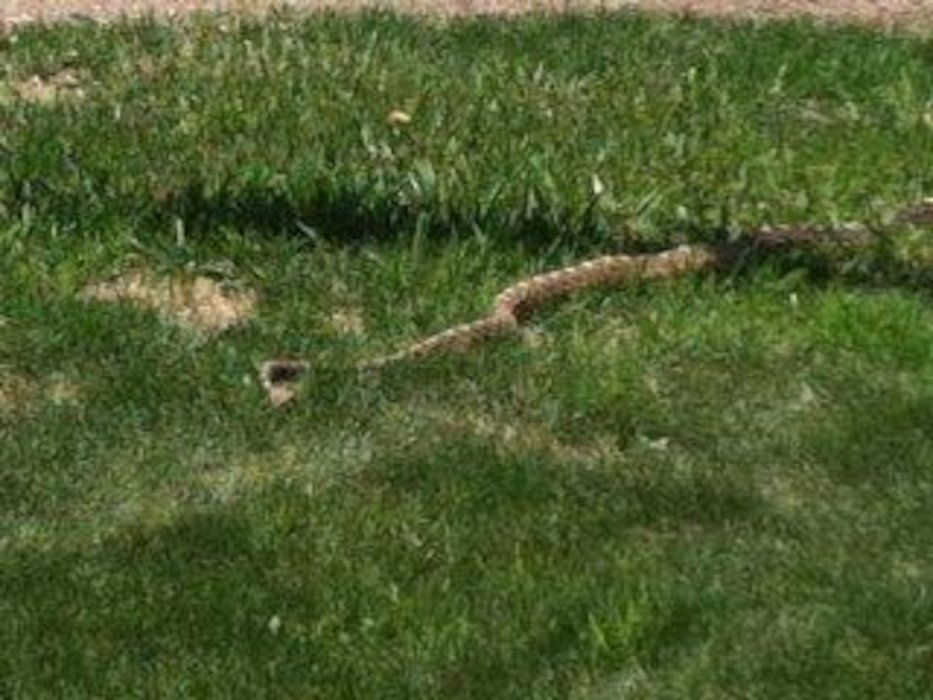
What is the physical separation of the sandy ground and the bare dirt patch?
11.2 ft

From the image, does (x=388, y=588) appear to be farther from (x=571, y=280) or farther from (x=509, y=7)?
(x=509, y=7)

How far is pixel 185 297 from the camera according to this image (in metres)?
7.60

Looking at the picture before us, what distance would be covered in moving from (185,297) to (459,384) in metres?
1.03

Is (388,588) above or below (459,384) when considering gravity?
above

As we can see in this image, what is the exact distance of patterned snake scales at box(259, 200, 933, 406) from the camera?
7.06 meters

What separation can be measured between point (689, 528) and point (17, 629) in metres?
1.56

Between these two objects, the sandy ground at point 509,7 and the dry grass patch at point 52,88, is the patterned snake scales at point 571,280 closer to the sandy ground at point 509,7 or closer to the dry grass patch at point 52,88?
the dry grass patch at point 52,88

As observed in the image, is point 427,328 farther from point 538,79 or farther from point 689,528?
point 538,79

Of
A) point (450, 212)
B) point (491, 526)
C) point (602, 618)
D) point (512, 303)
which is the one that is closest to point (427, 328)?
point (512, 303)

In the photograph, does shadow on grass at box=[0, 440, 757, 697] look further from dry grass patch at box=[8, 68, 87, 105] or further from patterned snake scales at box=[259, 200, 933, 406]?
dry grass patch at box=[8, 68, 87, 105]

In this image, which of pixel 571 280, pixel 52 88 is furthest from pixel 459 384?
pixel 52 88

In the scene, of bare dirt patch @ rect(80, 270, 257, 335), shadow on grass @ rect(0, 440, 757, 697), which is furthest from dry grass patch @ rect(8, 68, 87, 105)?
shadow on grass @ rect(0, 440, 757, 697)

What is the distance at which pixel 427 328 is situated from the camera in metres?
7.39

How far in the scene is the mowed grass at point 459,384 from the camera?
5633mm
